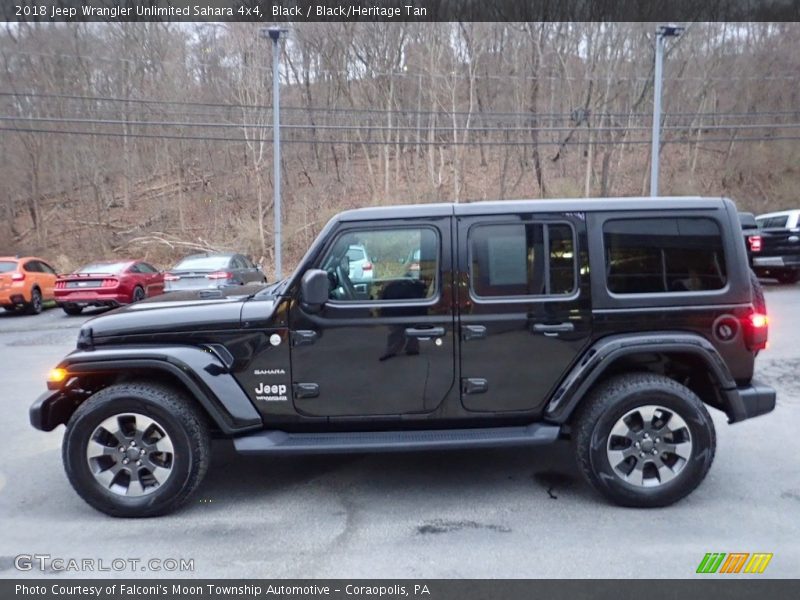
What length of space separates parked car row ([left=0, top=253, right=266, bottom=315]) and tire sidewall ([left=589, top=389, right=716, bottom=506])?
11.5 metres

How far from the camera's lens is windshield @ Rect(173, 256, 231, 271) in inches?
572

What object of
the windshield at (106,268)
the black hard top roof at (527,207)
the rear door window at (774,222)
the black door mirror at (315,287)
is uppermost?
the black hard top roof at (527,207)

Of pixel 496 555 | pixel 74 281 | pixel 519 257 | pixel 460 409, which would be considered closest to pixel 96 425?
pixel 460 409

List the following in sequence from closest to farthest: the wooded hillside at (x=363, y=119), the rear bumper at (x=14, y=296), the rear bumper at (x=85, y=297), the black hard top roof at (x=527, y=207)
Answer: the black hard top roof at (x=527, y=207) → the rear bumper at (x=85, y=297) → the rear bumper at (x=14, y=296) → the wooded hillside at (x=363, y=119)

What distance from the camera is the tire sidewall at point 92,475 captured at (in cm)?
395

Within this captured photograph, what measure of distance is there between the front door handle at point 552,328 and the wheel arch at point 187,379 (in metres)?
1.98

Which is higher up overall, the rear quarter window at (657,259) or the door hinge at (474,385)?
the rear quarter window at (657,259)

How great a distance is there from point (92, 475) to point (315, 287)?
193 cm

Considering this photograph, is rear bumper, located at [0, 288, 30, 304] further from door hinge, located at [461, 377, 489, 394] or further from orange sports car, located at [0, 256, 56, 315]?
door hinge, located at [461, 377, 489, 394]

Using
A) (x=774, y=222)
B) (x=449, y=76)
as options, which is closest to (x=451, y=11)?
(x=449, y=76)

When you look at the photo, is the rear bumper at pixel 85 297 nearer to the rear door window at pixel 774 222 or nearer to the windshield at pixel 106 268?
the windshield at pixel 106 268

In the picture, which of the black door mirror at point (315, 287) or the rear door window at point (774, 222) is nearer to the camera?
the black door mirror at point (315, 287)

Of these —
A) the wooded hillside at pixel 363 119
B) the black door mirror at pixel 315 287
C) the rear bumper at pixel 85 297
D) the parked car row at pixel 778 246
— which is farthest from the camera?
the wooded hillside at pixel 363 119

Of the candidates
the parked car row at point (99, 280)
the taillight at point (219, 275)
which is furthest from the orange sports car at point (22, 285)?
the taillight at point (219, 275)
